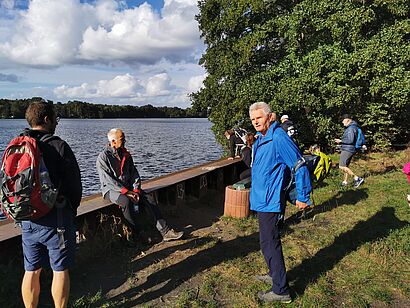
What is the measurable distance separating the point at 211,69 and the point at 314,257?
1133 centimetres

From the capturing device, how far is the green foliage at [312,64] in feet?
38.3

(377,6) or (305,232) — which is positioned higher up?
(377,6)

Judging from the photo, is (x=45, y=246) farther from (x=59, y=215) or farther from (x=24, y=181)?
(x=24, y=181)

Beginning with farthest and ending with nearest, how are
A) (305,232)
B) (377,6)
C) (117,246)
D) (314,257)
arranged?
(377,6)
(305,232)
(117,246)
(314,257)

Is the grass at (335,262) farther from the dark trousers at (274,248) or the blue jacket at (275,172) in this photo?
the blue jacket at (275,172)

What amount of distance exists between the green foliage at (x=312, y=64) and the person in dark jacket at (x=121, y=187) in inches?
337

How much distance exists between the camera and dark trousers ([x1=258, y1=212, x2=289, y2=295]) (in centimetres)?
342

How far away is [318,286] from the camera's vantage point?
3809 millimetres

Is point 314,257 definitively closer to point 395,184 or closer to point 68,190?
point 68,190

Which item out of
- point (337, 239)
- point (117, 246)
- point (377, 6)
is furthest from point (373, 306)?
point (377, 6)

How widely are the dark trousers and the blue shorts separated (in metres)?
1.77

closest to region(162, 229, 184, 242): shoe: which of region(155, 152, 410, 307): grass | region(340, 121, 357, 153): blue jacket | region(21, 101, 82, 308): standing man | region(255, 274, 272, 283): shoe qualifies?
region(155, 152, 410, 307): grass

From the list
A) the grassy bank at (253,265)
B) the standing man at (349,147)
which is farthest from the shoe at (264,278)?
the standing man at (349,147)

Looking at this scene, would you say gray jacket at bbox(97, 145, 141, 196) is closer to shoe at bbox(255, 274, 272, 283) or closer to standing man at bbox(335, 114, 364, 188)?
shoe at bbox(255, 274, 272, 283)
